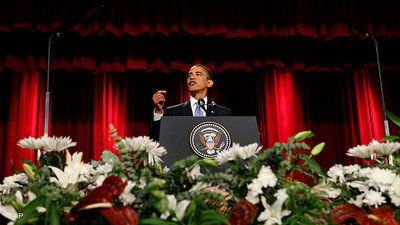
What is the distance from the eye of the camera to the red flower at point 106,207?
0.64 metres

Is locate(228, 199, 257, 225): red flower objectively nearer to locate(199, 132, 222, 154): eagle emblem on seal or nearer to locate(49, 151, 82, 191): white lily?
locate(49, 151, 82, 191): white lily

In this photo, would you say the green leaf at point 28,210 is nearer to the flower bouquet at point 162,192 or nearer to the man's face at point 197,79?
the flower bouquet at point 162,192

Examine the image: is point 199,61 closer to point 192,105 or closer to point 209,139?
point 192,105

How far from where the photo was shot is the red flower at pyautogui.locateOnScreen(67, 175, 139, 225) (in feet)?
2.09

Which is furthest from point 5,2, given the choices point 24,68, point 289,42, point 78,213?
point 78,213

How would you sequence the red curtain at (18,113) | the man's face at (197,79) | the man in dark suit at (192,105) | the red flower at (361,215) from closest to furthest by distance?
the red flower at (361,215)
the man in dark suit at (192,105)
the man's face at (197,79)
the red curtain at (18,113)

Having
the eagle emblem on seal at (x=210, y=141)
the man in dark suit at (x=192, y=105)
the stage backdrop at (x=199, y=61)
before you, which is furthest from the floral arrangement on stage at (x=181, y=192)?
the stage backdrop at (x=199, y=61)

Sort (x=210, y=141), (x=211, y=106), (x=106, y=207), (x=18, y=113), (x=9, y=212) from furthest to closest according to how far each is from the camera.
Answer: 1. (x=18, y=113)
2. (x=211, y=106)
3. (x=210, y=141)
4. (x=9, y=212)
5. (x=106, y=207)

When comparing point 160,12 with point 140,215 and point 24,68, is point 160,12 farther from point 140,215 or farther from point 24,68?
point 140,215

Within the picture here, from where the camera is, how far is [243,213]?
712 mm

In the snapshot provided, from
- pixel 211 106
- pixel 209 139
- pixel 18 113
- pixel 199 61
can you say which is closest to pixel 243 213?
pixel 209 139

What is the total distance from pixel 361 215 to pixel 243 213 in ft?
0.81

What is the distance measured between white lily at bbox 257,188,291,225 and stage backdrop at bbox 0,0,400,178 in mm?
2813

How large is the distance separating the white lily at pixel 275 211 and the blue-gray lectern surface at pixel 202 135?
0.48 metres
